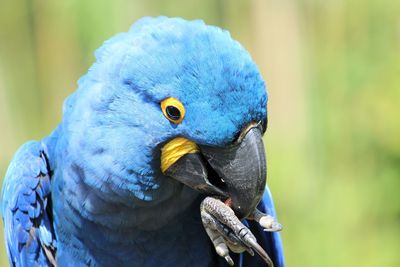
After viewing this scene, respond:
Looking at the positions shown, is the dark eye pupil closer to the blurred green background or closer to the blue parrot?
the blue parrot

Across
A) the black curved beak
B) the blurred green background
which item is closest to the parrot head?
the black curved beak

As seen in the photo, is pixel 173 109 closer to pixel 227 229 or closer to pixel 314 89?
pixel 227 229

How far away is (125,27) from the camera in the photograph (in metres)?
2.60

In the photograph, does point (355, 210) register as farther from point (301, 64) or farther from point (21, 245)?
point (21, 245)

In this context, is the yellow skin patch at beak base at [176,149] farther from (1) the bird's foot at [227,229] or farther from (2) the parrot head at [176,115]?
(1) the bird's foot at [227,229]

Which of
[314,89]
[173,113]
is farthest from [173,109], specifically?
[314,89]

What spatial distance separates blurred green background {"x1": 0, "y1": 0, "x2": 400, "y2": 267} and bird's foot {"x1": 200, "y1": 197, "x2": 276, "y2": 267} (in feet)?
3.87

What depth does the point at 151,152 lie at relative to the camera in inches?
53.1

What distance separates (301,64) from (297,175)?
436mm

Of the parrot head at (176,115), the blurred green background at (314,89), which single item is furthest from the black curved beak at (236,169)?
the blurred green background at (314,89)

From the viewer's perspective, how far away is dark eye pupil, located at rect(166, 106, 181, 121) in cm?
130

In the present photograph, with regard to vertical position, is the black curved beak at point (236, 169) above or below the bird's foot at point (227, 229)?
above

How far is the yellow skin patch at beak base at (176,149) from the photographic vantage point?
4.39 feet

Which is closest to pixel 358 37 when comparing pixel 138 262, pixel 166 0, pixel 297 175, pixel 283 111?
pixel 283 111
